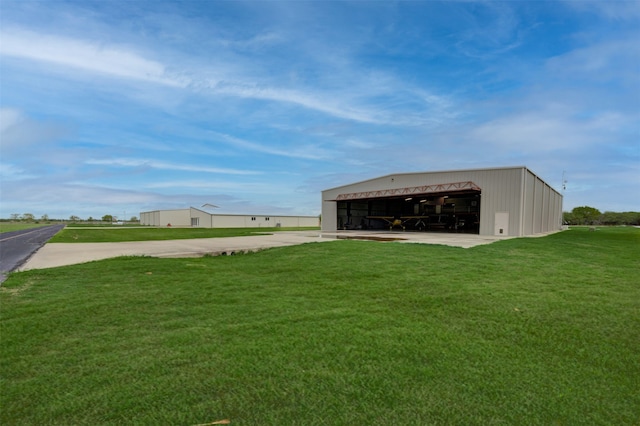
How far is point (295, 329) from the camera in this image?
4.56 m

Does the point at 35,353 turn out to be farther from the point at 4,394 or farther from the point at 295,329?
the point at 295,329

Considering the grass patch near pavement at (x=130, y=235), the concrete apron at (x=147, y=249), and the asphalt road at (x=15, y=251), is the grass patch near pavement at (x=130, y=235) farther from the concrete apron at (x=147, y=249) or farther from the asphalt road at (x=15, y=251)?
the concrete apron at (x=147, y=249)

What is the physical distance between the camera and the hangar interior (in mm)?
39438

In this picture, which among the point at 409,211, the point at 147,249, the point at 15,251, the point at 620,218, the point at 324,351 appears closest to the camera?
the point at 324,351

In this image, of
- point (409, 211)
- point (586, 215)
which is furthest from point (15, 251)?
point (586, 215)

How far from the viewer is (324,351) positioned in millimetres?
3871

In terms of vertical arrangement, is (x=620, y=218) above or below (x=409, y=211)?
above

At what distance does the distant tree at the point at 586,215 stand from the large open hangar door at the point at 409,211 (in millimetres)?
84679

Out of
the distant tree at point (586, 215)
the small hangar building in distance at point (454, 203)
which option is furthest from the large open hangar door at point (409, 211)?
the distant tree at point (586, 215)

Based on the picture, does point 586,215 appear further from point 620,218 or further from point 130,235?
point 130,235

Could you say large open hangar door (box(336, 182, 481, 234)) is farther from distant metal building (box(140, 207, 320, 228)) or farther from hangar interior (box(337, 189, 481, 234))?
distant metal building (box(140, 207, 320, 228))

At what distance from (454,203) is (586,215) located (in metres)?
87.4

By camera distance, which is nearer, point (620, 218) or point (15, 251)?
point (15, 251)

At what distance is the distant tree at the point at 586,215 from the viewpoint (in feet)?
333
